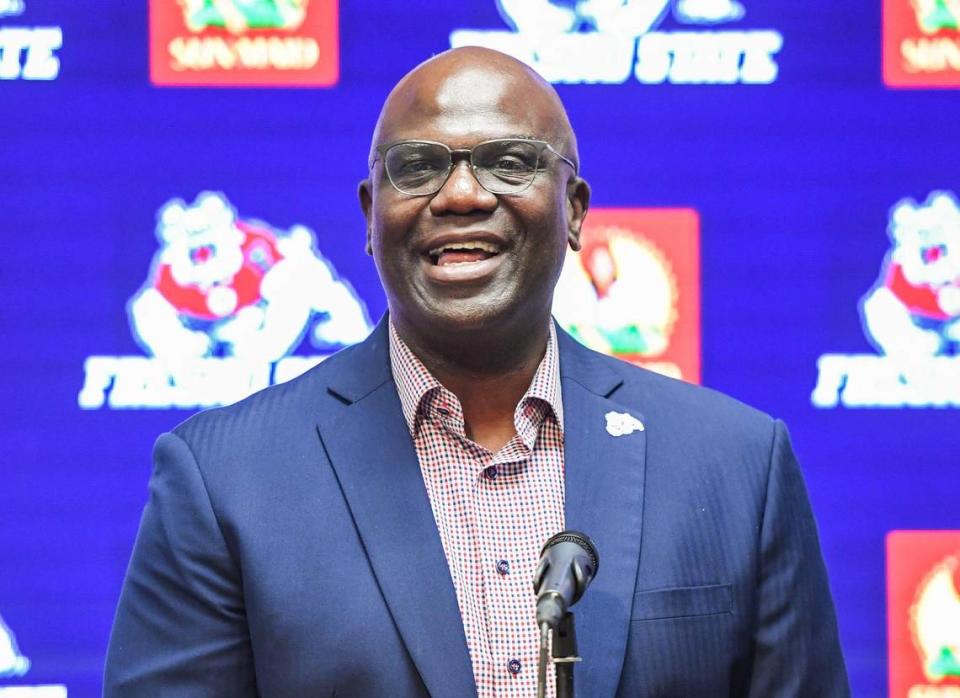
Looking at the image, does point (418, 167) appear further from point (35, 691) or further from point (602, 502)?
point (35, 691)

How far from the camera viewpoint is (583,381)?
2.12m

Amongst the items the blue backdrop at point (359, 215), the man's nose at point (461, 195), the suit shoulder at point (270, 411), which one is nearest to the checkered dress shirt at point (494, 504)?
the suit shoulder at point (270, 411)

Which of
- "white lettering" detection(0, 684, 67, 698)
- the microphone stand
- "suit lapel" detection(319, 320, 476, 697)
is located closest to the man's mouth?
"suit lapel" detection(319, 320, 476, 697)

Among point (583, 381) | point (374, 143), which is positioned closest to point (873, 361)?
point (583, 381)

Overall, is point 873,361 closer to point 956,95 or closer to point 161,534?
point 956,95

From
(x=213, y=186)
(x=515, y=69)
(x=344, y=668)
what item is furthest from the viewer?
(x=213, y=186)

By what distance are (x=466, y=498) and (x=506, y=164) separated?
1.50 feet

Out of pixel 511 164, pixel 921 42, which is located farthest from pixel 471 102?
pixel 921 42

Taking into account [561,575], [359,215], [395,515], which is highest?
[359,215]

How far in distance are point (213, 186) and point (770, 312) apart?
1.21 meters

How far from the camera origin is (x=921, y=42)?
3145mm

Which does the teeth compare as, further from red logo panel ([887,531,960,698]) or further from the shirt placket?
red logo panel ([887,531,960,698])

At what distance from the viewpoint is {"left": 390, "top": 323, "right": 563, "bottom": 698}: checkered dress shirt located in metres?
1.87

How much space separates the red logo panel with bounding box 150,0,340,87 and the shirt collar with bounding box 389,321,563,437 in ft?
3.70
